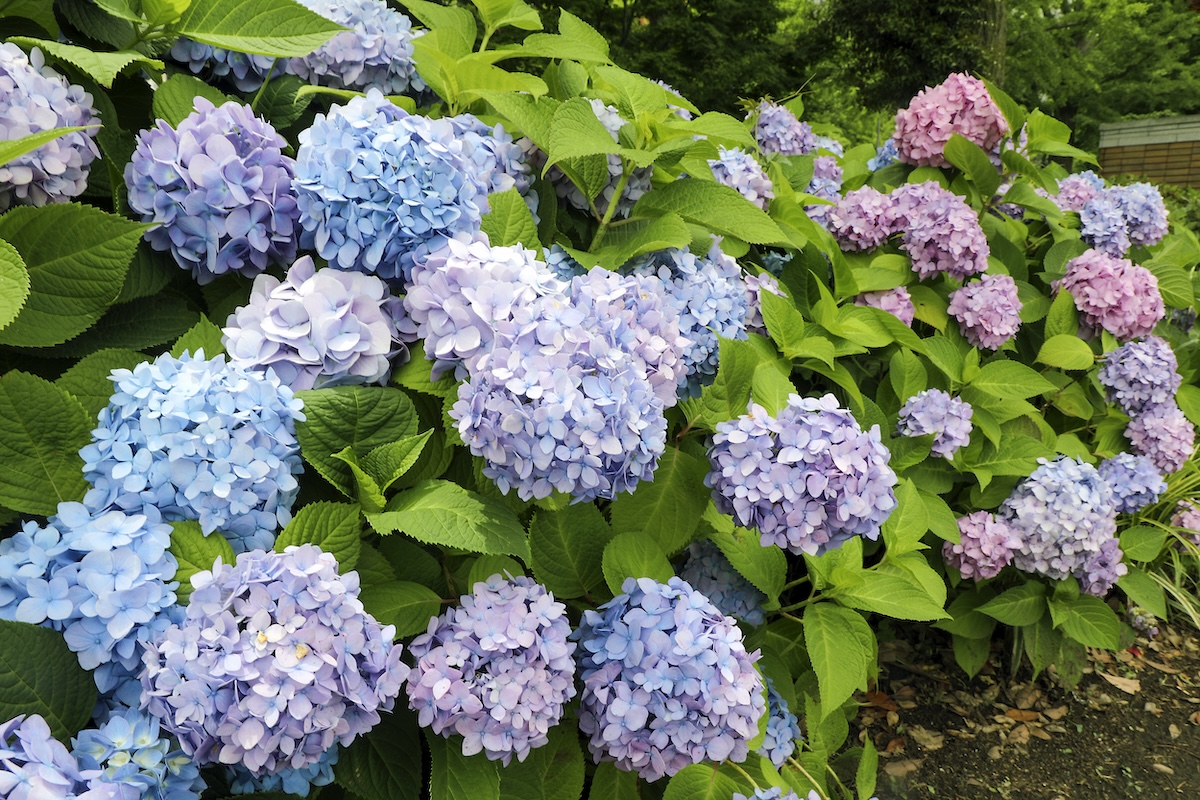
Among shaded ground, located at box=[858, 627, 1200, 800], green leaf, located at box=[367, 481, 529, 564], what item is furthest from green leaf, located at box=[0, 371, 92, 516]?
shaded ground, located at box=[858, 627, 1200, 800]

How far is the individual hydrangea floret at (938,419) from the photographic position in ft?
8.55

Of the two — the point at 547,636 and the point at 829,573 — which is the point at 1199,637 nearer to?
the point at 829,573

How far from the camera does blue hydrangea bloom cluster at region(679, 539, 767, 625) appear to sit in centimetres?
187

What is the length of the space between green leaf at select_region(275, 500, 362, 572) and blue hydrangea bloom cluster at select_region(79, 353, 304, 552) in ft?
0.13

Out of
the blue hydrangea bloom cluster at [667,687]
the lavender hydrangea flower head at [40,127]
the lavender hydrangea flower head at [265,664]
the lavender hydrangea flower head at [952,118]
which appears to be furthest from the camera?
the lavender hydrangea flower head at [952,118]

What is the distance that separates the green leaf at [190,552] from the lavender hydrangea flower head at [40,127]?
54 centimetres

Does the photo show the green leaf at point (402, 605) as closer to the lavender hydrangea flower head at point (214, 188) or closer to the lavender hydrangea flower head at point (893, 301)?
the lavender hydrangea flower head at point (214, 188)

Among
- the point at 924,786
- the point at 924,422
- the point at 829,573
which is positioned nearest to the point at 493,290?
the point at 829,573

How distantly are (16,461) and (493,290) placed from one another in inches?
24.0

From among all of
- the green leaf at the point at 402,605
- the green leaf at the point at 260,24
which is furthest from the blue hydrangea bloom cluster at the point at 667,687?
the green leaf at the point at 260,24

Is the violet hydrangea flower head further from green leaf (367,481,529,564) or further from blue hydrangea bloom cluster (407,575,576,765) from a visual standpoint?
blue hydrangea bloom cluster (407,575,576,765)

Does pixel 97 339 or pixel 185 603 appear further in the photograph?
pixel 97 339

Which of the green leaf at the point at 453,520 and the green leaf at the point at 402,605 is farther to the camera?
the green leaf at the point at 402,605

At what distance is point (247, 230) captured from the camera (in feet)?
3.92
